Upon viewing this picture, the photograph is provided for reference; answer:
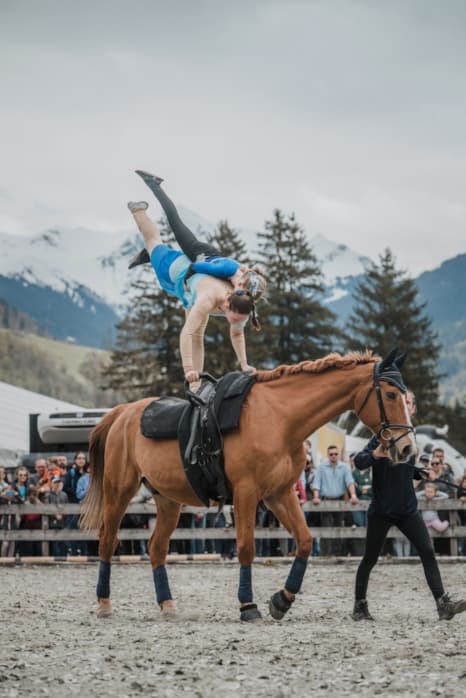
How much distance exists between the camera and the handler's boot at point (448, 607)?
8.63m

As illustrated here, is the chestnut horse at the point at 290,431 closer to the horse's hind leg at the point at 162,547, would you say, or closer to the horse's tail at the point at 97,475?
the horse's hind leg at the point at 162,547

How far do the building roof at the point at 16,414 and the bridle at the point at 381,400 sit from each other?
1464cm

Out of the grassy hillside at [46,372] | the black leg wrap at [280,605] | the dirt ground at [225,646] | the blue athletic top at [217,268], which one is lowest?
the dirt ground at [225,646]

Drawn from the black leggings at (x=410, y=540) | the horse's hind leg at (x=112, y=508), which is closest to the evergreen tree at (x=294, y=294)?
the horse's hind leg at (x=112, y=508)

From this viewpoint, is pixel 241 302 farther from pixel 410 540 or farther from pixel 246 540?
pixel 410 540

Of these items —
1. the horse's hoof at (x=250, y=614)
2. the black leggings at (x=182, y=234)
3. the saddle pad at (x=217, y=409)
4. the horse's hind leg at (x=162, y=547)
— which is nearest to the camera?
the horse's hoof at (x=250, y=614)

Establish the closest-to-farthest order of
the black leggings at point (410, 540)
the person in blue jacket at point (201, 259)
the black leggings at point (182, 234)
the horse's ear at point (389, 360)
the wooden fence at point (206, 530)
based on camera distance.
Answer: the horse's ear at point (389, 360) → the black leggings at point (410, 540) → the person in blue jacket at point (201, 259) → the black leggings at point (182, 234) → the wooden fence at point (206, 530)

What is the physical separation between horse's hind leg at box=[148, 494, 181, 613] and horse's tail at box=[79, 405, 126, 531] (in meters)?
0.84

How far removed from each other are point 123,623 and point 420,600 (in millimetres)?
3485

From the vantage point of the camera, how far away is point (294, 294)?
56531 millimetres

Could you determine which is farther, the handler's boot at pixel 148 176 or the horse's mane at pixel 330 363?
the handler's boot at pixel 148 176

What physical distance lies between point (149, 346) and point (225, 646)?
4419 centimetres

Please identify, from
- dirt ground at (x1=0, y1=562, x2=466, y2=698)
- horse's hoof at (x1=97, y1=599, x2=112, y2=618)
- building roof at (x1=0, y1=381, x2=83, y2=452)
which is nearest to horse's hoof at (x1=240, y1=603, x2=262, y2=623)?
dirt ground at (x1=0, y1=562, x2=466, y2=698)

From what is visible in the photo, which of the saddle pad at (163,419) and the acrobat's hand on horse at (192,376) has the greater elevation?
the acrobat's hand on horse at (192,376)
